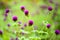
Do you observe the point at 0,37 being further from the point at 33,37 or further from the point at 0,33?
the point at 33,37

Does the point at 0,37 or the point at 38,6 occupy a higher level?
the point at 0,37

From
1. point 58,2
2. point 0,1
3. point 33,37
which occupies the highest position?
point 33,37

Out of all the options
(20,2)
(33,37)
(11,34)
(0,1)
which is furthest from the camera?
(0,1)

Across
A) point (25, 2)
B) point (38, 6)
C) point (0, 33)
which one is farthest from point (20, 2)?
point (0, 33)

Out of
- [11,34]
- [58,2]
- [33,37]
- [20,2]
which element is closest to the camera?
[33,37]

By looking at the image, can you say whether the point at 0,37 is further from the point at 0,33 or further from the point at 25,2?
the point at 25,2

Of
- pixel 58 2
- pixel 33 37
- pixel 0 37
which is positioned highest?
pixel 33 37

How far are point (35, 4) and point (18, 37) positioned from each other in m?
1.45

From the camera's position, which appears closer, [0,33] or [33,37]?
[33,37]

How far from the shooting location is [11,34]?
1.55 meters

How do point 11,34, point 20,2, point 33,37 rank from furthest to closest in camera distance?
point 20,2 → point 11,34 → point 33,37

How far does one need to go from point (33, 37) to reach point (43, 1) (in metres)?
1.57

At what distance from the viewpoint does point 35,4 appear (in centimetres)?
270

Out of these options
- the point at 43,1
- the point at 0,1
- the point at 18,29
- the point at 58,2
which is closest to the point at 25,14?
the point at 18,29
